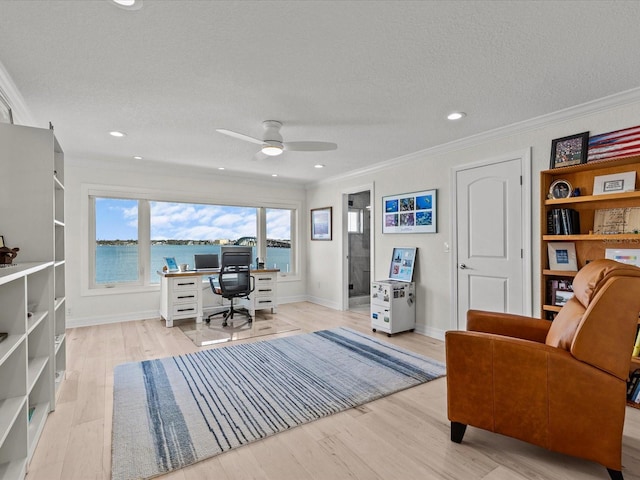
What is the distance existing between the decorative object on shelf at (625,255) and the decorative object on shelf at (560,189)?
0.56 m

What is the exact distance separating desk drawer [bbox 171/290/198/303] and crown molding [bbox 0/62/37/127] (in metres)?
2.51

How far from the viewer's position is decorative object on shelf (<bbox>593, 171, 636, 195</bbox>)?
2543 mm

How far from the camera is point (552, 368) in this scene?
1668mm

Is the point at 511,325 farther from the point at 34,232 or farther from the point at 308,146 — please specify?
the point at 34,232

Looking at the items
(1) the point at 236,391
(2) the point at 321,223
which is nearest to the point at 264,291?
(2) the point at 321,223

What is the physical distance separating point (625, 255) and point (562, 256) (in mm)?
421

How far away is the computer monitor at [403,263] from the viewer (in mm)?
4352

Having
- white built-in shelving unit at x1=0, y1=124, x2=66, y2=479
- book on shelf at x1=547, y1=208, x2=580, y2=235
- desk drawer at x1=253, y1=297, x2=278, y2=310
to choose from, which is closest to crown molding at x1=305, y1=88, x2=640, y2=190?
book on shelf at x1=547, y1=208, x2=580, y2=235

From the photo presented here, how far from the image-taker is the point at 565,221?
280 cm

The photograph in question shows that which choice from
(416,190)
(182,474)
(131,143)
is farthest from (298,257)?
(182,474)

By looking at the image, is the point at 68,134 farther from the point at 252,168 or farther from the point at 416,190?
the point at 416,190

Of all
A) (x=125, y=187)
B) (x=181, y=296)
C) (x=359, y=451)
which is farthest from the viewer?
(x=125, y=187)

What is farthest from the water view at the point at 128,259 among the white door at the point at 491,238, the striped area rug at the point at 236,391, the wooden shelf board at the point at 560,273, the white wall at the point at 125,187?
the wooden shelf board at the point at 560,273

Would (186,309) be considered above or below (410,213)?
below
